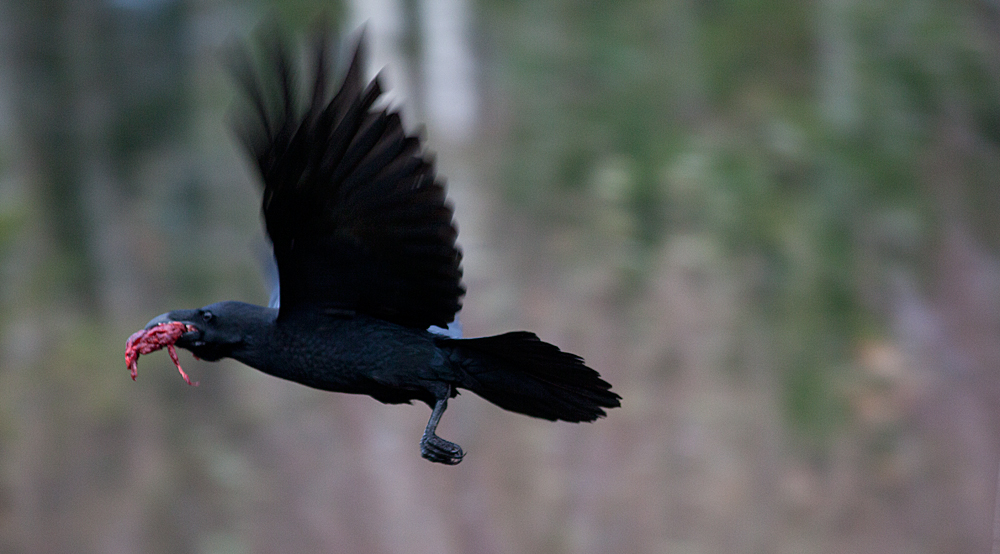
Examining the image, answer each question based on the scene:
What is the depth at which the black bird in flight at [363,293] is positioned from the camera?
239cm

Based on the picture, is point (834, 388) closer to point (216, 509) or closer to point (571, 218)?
point (571, 218)

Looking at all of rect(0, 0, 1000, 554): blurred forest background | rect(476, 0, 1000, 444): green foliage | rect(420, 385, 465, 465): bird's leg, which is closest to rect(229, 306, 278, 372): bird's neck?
rect(420, 385, 465, 465): bird's leg

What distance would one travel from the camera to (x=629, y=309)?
22.8 ft

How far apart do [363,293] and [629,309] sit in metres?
4.41

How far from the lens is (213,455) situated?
288 inches

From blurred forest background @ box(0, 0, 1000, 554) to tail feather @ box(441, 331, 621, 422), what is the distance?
3415mm

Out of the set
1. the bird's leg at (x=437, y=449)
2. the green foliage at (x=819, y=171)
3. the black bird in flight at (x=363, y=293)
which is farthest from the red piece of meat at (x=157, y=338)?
the green foliage at (x=819, y=171)

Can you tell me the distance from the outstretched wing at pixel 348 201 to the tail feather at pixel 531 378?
0.46ft

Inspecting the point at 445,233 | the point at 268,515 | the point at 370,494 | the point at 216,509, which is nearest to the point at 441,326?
the point at 445,233

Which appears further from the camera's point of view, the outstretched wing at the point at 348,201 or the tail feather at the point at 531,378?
the tail feather at the point at 531,378

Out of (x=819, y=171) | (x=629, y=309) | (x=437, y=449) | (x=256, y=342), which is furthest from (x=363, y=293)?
(x=819, y=171)

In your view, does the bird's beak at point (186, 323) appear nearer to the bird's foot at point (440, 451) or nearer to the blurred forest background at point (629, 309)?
the bird's foot at point (440, 451)

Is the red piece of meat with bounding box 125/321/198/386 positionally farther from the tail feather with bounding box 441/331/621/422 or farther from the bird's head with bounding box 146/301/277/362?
the tail feather with bounding box 441/331/621/422

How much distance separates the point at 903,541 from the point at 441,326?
185 inches
